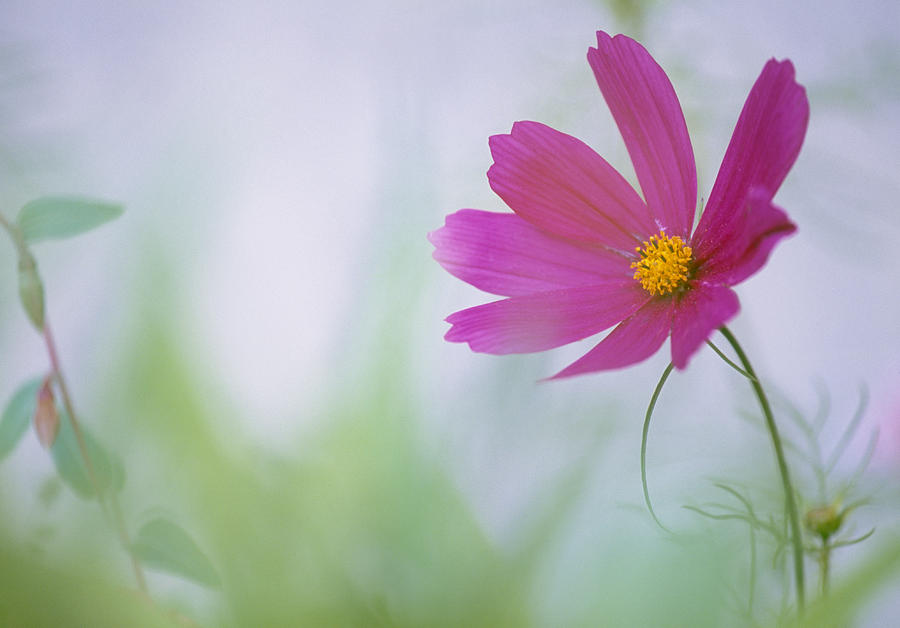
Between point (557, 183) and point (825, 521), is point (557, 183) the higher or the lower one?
the higher one

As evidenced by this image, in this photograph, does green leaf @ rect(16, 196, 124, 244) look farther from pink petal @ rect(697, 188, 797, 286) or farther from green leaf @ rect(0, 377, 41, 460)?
pink petal @ rect(697, 188, 797, 286)

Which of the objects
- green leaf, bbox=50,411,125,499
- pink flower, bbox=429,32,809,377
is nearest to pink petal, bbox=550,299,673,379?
pink flower, bbox=429,32,809,377

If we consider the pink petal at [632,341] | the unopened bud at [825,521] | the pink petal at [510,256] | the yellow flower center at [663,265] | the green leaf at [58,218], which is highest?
the green leaf at [58,218]

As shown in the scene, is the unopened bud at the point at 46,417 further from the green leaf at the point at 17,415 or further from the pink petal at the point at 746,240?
the pink petal at the point at 746,240

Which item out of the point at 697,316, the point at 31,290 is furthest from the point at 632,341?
the point at 31,290

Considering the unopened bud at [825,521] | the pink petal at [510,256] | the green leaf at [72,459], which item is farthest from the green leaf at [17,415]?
the unopened bud at [825,521]

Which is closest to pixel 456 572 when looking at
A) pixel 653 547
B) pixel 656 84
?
pixel 653 547

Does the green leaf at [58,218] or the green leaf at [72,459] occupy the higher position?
the green leaf at [58,218]

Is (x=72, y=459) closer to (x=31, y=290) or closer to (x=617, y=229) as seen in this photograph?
(x=31, y=290)
